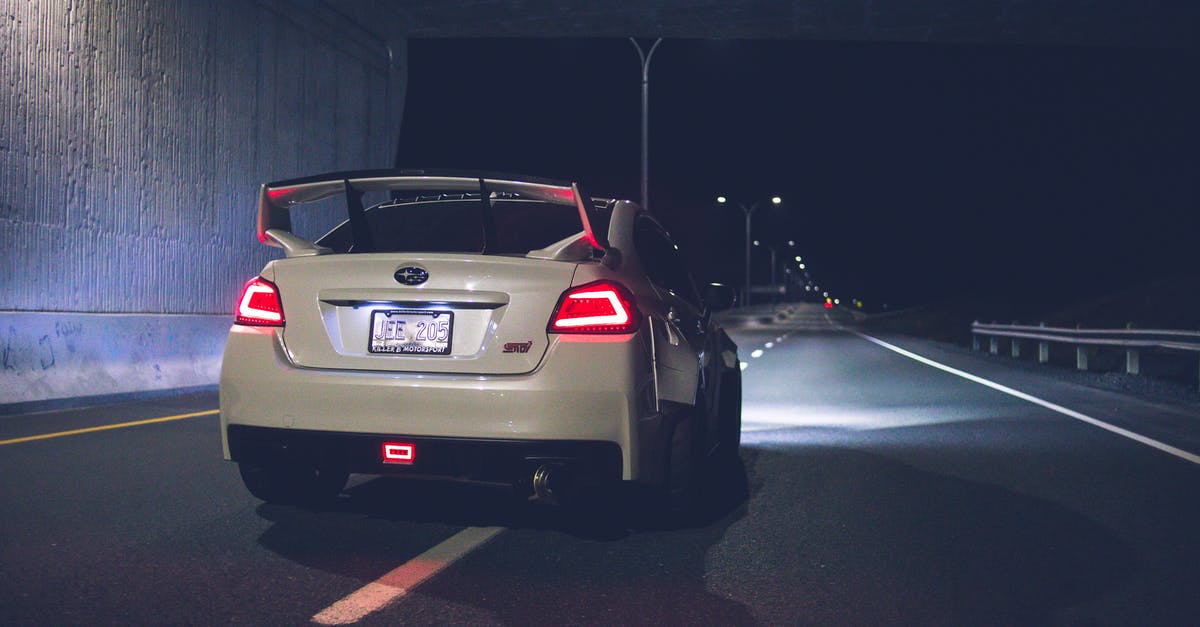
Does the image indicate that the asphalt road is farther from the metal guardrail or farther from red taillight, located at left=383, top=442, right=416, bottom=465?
the metal guardrail

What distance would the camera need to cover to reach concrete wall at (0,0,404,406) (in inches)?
431

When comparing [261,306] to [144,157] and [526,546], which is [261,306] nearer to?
[526,546]

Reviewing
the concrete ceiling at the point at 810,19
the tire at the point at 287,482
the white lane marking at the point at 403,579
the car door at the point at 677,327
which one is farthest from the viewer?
the concrete ceiling at the point at 810,19

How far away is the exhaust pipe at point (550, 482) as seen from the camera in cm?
484

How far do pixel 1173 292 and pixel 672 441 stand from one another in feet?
126

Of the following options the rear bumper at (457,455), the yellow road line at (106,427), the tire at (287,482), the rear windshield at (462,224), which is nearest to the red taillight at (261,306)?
the rear bumper at (457,455)

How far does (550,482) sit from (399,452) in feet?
2.20

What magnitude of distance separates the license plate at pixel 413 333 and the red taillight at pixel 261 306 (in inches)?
20.7

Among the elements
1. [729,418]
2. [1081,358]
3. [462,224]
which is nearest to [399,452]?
[462,224]

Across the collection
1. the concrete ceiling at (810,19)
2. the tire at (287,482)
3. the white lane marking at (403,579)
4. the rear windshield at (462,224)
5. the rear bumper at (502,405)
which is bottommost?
the white lane marking at (403,579)

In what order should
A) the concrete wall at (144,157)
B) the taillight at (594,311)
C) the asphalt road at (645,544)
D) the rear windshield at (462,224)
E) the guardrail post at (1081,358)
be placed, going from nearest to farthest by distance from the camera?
the asphalt road at (645,544) → the taillight at (594,311) → the rear windshield at (462,224) → the concrete wall at (144,157) → the guardrail post at (1081,358)

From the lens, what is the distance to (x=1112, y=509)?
249 inches

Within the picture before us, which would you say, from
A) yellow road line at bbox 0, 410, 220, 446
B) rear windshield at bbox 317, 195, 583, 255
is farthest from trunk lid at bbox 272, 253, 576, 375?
yellow road line at bbox 0, 410, 220, 446

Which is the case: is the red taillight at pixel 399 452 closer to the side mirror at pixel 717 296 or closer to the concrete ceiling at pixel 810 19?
the side mirror at pixel 717 296
